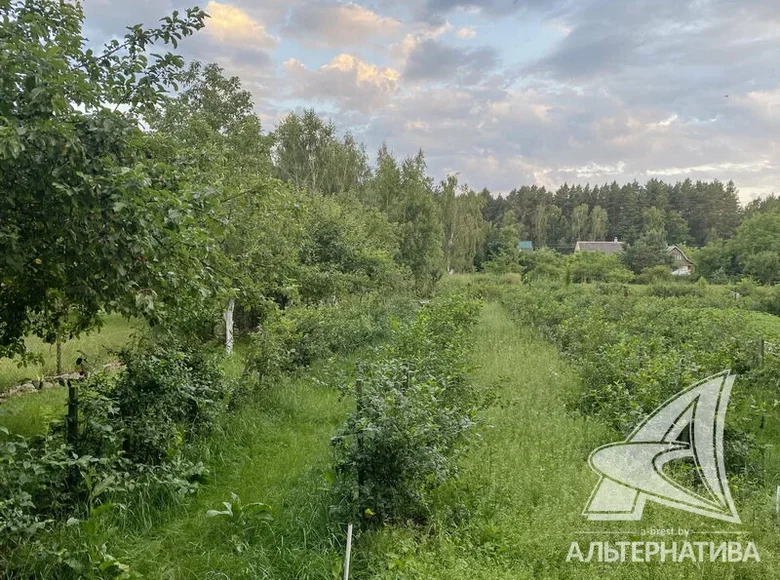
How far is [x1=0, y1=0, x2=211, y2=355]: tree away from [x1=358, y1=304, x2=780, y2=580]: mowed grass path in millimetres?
2313

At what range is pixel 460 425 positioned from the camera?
354 centimetres

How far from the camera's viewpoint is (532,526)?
326 cm

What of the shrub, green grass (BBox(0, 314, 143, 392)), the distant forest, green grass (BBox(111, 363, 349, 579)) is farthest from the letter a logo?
the distant forest

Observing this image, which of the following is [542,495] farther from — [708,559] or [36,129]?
[36,129]

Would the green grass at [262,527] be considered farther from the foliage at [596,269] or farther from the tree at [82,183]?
the foliage at [596,269]

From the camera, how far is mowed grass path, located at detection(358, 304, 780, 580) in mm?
2822

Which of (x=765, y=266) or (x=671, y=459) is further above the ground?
(x=765, y=266)

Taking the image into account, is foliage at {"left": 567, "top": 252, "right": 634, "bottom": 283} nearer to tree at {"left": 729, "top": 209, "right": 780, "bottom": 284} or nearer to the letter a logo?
tree at {"left": 729, "top": 209, "right": 780, "bottom": 284}

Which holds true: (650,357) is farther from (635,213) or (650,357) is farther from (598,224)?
(635,213)

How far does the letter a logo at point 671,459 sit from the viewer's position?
3.50 m

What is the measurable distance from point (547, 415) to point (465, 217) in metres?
28.8

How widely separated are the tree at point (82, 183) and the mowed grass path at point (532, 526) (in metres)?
2.31

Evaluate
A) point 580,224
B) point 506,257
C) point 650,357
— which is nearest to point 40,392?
point 650,357

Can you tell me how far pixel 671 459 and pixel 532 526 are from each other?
5.98 ft
